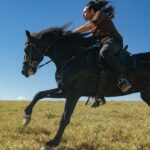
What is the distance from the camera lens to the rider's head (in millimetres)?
10836

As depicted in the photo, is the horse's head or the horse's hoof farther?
the horse's head

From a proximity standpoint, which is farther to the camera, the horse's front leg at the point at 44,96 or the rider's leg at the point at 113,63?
the horse's front leg at the point at 44,96

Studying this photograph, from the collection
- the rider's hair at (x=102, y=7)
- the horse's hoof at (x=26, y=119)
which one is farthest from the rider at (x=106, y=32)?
the horse's hoof at (x=26, y=119)

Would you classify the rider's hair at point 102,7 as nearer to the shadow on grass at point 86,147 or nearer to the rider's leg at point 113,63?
the rider's leg at point 113,63

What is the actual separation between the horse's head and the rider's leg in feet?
5.15

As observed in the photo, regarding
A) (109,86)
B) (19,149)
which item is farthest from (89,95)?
(19,149)

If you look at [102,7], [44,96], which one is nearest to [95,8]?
[102,7]

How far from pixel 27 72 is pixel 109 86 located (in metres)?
1.94

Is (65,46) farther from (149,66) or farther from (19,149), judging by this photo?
(19,149)

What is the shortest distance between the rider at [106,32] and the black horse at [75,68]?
0.66ft

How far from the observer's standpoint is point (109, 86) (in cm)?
1059

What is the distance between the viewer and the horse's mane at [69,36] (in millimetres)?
11031

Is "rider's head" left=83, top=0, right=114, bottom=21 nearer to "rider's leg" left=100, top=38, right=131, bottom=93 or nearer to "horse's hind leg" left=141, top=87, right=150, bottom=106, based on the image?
"rider's leg" left=100, top=38, right=131, bottom=93

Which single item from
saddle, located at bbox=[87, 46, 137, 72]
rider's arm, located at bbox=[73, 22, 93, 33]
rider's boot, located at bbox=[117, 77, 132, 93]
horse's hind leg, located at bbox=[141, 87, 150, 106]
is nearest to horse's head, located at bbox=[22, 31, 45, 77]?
rider's arm, located at bbox=[73, 22, 93, 33]
